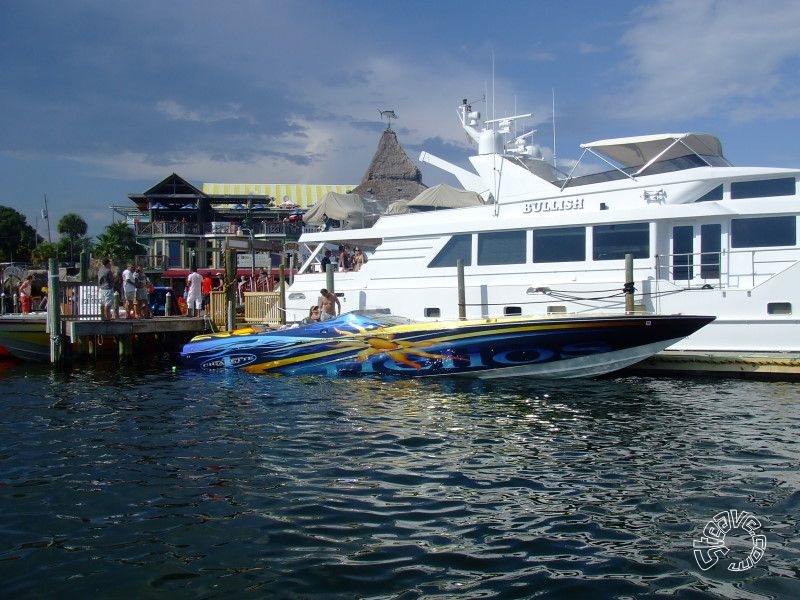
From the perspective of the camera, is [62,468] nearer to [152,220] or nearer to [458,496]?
[458,496]

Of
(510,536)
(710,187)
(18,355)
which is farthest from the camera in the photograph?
(18,355)

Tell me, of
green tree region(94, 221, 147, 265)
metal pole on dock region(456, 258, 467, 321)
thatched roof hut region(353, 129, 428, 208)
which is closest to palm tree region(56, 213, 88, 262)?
green tree region(94, 221, 147, 265)

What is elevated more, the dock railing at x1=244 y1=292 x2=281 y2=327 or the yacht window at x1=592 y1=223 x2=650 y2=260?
the yacht window at x1=592 y1=223 x2=650 y2=260

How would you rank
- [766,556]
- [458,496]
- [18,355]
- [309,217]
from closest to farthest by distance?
[766,556], [458,496], [18,355], [309,217]

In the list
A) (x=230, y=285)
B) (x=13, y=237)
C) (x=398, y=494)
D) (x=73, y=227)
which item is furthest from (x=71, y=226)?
(x=398, y=494)

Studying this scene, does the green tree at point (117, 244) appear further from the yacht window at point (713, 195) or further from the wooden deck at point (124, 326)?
the yacht window at point (713, 195)

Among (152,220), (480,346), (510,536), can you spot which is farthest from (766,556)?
(152,220)

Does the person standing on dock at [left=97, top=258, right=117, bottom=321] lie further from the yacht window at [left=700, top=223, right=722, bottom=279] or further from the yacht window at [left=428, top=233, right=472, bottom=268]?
the yacht window at [left=700, top=223, right=722, bottom=279]

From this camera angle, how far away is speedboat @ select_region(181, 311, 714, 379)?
11.9 metres

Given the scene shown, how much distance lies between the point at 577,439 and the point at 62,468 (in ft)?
18.9

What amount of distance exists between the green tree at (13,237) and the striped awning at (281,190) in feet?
63.2

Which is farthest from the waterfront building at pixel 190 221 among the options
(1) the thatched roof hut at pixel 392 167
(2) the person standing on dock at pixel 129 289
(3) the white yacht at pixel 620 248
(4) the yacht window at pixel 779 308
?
(4) the yacht window at pixel 779 308

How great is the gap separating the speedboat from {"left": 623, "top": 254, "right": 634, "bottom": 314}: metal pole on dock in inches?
42.0

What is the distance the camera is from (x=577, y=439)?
838cm
